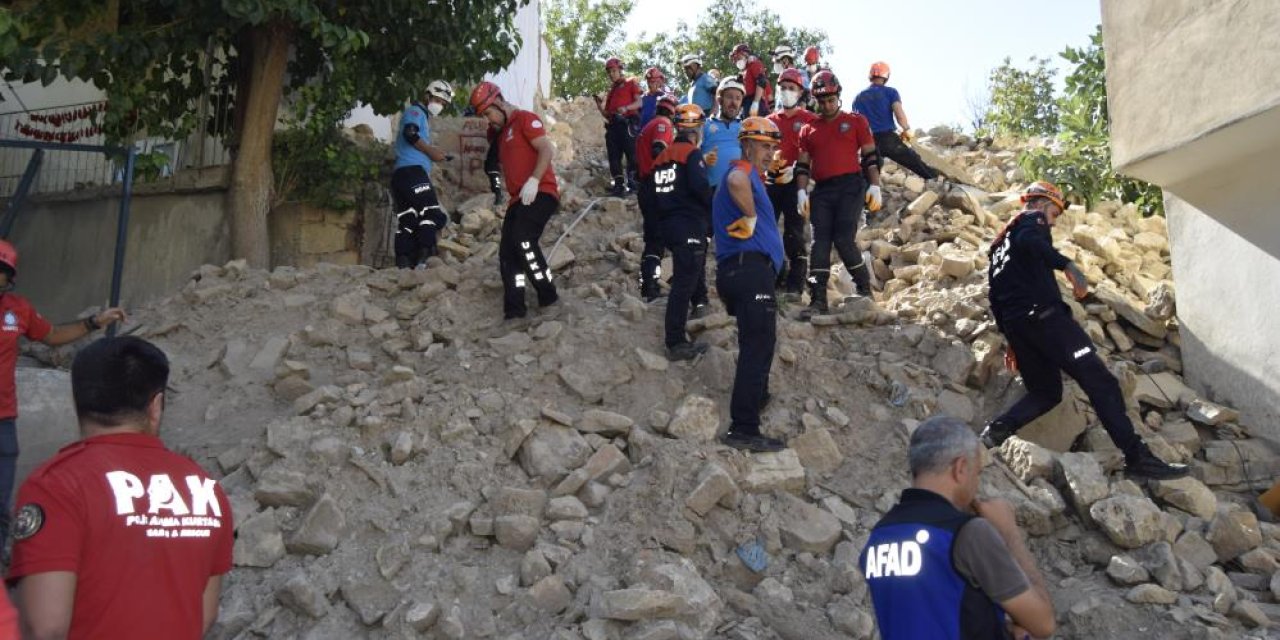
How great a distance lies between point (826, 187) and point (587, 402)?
8.78ft

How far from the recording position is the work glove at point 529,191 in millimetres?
6852

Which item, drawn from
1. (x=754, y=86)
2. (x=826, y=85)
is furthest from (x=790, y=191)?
(x=754, y=86)

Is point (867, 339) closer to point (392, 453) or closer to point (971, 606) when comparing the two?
point (392, 453)

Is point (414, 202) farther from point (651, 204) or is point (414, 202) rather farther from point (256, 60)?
point (651, 204)

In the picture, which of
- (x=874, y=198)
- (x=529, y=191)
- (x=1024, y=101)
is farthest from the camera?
(x=1024, y=101)

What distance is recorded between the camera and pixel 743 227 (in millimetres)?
5762

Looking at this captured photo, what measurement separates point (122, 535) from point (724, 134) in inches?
221

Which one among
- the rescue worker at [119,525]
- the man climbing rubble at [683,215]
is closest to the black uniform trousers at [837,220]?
the man climbing rubble at [683,215]

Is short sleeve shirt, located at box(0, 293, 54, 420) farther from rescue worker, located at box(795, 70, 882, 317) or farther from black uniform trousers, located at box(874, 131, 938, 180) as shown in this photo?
black uniform trousers, located at box(874, 131, 938, 180)

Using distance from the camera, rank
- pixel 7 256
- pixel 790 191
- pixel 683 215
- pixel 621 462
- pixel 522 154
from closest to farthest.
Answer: pixel 7 256 < pixel 621 462 < pixel 683 215 < pixel 522 154 < pixel 790 191

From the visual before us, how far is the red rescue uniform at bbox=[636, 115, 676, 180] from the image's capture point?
24.5ft

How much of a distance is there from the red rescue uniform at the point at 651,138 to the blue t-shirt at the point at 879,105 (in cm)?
283

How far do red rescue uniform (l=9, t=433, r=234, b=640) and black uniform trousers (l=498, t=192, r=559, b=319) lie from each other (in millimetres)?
4413

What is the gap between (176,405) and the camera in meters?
6.45
